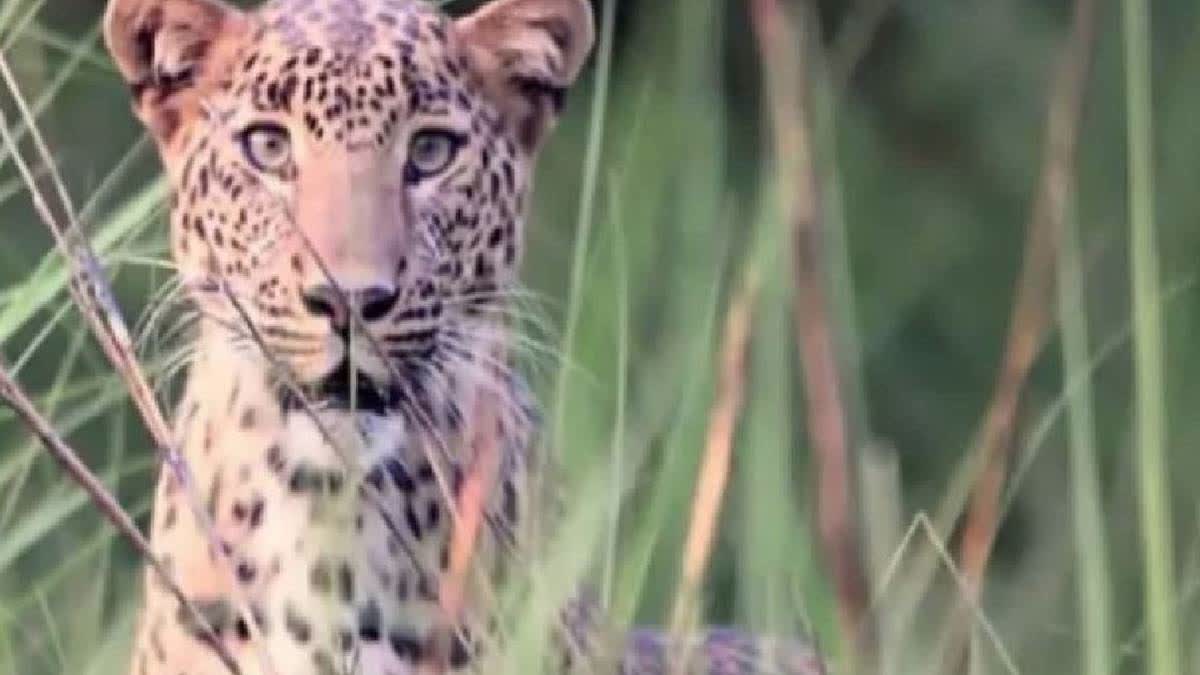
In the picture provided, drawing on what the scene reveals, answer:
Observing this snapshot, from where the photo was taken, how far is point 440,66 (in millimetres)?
2438

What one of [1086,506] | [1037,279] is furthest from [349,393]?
[1037,279]

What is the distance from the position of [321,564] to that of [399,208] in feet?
0.74

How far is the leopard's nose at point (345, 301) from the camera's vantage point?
2242 mm

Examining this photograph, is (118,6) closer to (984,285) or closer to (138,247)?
(138,247)

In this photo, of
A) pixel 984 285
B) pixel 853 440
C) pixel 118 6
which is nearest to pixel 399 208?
pixel 118 6

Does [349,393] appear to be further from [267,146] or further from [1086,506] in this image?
[1086,506]

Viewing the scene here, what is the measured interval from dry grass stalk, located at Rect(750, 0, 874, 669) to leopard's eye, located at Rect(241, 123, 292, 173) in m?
0.92

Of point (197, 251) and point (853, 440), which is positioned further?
point (197, 251)

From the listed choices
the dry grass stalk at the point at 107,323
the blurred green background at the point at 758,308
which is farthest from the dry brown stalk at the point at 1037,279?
the dry grass stalk at the point at 107,323

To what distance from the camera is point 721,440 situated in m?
1.63

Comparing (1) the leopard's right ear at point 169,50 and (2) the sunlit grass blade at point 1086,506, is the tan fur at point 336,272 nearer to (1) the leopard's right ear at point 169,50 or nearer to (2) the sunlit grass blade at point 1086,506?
(1) the leopard's right ear at point 169,50

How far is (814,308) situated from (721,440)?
0.23 m

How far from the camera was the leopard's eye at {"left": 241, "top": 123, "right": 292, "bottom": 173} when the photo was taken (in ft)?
7.80

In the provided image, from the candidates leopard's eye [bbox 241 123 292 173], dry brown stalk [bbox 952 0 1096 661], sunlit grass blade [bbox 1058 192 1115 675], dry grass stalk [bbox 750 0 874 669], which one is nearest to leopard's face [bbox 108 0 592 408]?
leopard's eye [bbox 241 123 292 173]
